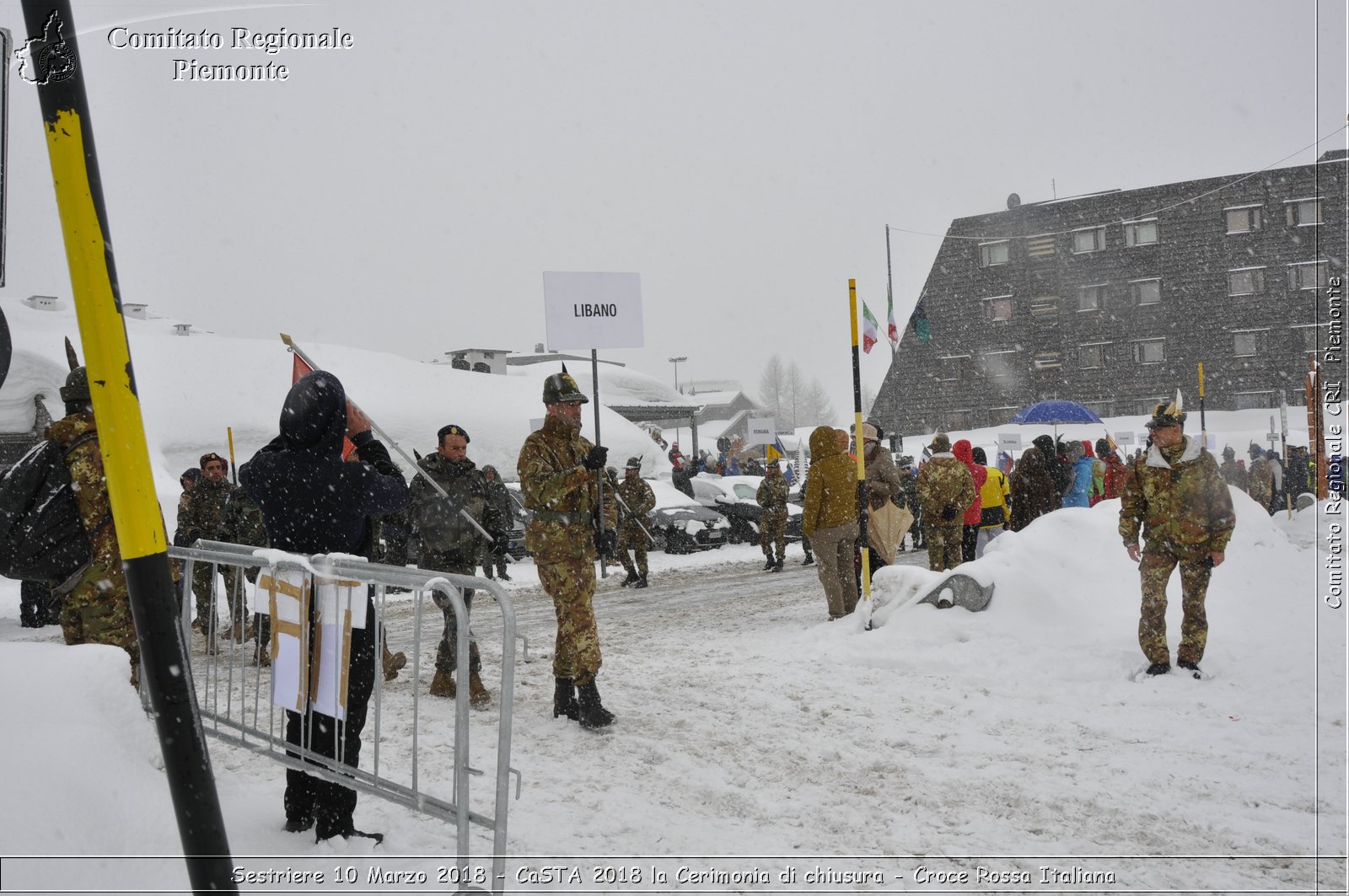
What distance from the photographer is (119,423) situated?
1910 mm

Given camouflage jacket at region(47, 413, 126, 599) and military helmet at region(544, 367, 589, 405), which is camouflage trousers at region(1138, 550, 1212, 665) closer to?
military helmet at region(544, 367, 589, 405)

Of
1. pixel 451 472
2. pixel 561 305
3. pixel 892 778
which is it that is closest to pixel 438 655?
pixel 451 472

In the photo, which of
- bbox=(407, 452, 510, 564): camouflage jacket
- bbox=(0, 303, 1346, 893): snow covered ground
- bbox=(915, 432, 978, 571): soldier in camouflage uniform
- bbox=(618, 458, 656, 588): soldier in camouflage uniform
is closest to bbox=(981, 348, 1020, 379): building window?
bbox=(618, 458, 656, 588): soldier in camouflage uniform

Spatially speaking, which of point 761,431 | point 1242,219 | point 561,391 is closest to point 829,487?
point 561,391

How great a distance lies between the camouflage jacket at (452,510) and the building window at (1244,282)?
4239 cm

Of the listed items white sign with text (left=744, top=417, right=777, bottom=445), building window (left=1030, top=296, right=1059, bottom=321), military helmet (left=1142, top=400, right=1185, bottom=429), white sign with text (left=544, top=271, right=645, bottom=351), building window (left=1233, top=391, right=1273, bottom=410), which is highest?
building window (left=1030, top=296, right=1059, bottom=321)

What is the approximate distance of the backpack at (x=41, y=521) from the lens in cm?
436

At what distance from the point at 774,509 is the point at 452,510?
9169mm

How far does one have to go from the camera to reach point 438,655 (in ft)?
21.0

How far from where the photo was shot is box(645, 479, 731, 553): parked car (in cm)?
1820

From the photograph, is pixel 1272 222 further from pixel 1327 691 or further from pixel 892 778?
pixel 892 778

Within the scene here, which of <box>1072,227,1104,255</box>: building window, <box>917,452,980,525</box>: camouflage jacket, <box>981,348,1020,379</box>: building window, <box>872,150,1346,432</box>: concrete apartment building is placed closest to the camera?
<box>917,452,980,525</box>: camouflage jacket

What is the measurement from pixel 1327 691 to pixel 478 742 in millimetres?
5157

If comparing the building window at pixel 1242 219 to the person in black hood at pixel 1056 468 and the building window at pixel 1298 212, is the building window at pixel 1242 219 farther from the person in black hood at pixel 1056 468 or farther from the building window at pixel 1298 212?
the person in black hood at pixel 1056 468
